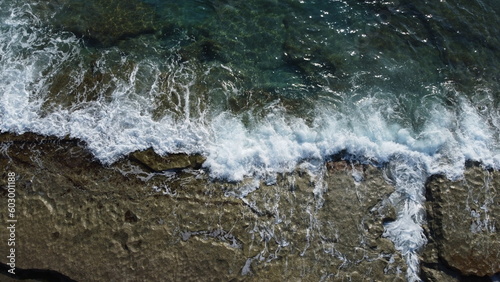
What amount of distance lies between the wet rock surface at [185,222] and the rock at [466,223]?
2.62ft

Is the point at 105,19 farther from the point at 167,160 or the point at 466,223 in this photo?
the point at 466,223

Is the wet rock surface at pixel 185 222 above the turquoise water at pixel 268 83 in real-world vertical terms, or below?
below

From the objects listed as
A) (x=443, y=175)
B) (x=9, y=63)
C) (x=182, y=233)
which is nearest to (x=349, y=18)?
(x=443, y=175)

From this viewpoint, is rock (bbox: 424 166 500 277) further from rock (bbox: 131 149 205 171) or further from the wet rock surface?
rock (bbox: 131 149 205 171)

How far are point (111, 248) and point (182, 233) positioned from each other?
3.75 ft

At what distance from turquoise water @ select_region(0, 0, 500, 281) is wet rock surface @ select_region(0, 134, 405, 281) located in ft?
1.03

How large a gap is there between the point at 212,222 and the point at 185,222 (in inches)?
17.7

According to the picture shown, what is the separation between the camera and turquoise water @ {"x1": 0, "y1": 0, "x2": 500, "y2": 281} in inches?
264

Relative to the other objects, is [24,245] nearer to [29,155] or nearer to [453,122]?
[29,155]

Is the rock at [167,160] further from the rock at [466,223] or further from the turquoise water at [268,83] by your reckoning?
the rock at [466,223]

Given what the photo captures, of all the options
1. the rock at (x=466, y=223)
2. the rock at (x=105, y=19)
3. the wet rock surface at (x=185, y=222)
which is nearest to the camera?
the wet rock surface at (x=185, y=222)

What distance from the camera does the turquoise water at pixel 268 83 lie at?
22.0 ft

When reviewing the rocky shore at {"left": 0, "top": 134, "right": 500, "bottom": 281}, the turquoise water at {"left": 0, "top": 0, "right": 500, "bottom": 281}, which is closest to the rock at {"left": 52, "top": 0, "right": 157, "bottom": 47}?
the turquoise water at {"left": 0, "top": 0, "right": 500, "bottom": 281}

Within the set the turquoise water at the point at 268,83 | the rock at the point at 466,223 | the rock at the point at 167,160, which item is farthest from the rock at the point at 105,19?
the rock at the point at 466,223
